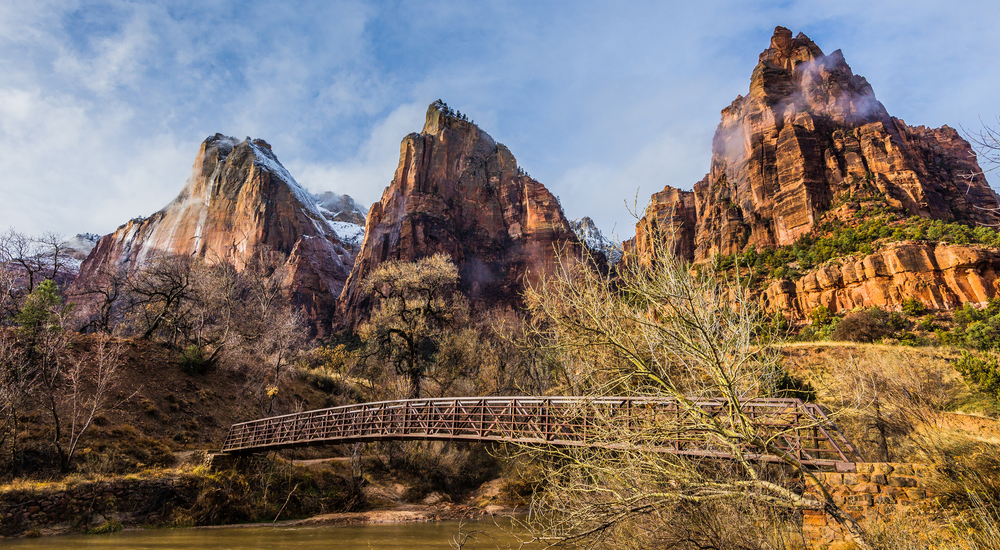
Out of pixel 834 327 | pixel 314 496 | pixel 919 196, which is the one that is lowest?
pixel 314 496

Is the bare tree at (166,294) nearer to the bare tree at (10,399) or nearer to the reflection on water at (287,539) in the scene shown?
the bare tree at (10,399)

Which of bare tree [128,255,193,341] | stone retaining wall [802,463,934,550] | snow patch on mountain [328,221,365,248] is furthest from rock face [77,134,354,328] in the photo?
stone retaining wall [802,463,934,550]

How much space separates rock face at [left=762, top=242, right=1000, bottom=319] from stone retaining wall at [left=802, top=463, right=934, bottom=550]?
33499mm

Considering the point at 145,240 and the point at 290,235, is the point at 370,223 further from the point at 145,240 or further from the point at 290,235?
the point at 145,240

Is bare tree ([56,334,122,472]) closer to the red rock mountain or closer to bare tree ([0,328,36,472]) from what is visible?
bare tree ([0,328,36,472])

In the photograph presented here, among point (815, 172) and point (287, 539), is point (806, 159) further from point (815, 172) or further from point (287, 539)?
point (287, 539)

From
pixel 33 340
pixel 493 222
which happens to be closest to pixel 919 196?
pixel 493 222

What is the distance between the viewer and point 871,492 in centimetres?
748

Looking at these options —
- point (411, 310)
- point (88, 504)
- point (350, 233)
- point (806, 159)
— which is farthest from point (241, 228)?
point (806, 159)

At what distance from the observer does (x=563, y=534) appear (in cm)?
628

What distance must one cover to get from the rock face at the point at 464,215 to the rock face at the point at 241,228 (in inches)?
416

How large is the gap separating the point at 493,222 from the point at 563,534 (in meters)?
97.6

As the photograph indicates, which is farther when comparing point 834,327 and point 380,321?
point 834,327

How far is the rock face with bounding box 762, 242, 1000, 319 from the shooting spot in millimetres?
42125
